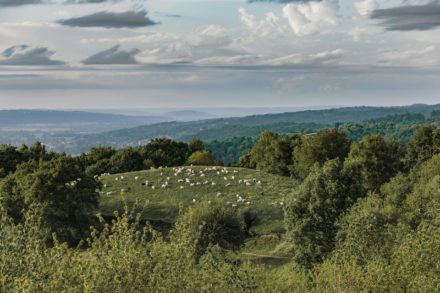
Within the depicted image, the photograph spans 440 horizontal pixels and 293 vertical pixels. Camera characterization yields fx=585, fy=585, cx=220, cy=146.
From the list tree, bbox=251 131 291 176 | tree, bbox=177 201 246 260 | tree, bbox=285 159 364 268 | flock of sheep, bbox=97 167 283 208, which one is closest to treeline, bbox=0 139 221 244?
flock of sheep, bbox=97 167 283 208

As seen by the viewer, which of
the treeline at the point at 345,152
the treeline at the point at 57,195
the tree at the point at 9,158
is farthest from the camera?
the treeline at the point at 345,152

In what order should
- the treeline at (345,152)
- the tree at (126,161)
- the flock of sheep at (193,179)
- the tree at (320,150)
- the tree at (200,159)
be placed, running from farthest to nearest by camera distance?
the tree at (200,159), the tree at (126,161), the tree at (320,150), the treeline at (345,152), the flock of sheep at (193,179)

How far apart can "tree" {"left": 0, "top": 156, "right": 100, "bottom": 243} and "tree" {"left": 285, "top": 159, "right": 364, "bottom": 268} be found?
2349 centimetres

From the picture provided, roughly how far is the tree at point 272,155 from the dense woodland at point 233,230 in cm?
21

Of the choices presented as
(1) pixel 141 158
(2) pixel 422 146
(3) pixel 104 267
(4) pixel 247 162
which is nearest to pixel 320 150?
(2) pixel 422 146

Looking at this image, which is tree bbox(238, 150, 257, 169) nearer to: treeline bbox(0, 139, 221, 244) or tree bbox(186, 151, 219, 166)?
tree bbox(186, 151, 219, 166)

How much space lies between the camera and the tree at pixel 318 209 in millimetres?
54031

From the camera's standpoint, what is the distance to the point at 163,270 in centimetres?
2459

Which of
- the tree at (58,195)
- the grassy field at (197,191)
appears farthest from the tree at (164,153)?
the tree at (58,195)

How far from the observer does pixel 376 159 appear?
99.1 m

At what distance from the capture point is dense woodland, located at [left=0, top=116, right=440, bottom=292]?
24.0 m

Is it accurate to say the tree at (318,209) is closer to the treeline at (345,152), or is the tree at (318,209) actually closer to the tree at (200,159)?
the treeline at (345,152)

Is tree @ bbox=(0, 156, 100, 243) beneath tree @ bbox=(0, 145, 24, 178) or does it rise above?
beneath

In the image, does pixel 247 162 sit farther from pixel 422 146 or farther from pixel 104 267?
pixel 104 267
